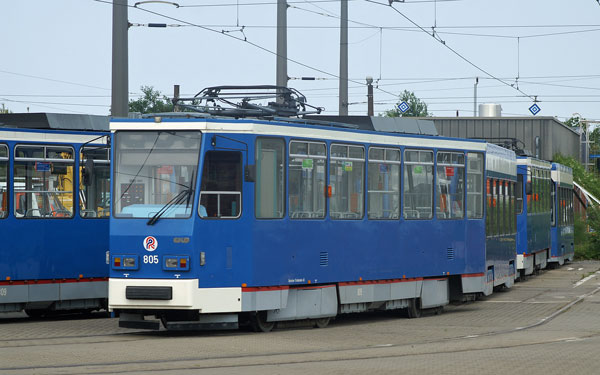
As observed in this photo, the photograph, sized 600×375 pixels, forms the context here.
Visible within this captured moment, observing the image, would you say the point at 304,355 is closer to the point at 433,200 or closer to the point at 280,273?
the point at 280,273

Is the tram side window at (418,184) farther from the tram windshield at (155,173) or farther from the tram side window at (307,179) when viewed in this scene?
the tram windshield at (155,173)

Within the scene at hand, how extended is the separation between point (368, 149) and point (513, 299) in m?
6.97

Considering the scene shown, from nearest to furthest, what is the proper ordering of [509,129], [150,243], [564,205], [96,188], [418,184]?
1. [150,243]
2. [96,188]
3. [418,184]
4. [564,205]
5. [509,129]

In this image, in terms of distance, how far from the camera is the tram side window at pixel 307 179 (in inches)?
605

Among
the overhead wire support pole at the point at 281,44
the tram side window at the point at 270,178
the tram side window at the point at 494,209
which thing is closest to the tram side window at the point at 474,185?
the tram side window at the point at 494,209

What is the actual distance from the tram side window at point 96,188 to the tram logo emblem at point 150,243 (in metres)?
3.35

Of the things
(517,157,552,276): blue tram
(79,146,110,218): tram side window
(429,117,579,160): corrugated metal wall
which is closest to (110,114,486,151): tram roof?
(79,146,110,218): tram side window

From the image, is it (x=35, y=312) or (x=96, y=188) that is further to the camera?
(x=35, y=312)

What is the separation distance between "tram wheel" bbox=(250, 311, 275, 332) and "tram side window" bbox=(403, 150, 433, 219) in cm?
350

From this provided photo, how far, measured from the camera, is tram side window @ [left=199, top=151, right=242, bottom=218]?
567 inches

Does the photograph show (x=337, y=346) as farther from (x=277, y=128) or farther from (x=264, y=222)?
(x=277, y=128)

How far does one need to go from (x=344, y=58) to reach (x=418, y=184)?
33.7ft

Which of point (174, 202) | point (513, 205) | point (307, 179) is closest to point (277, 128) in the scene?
point (307, 179)

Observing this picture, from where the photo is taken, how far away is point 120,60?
1948 cm
